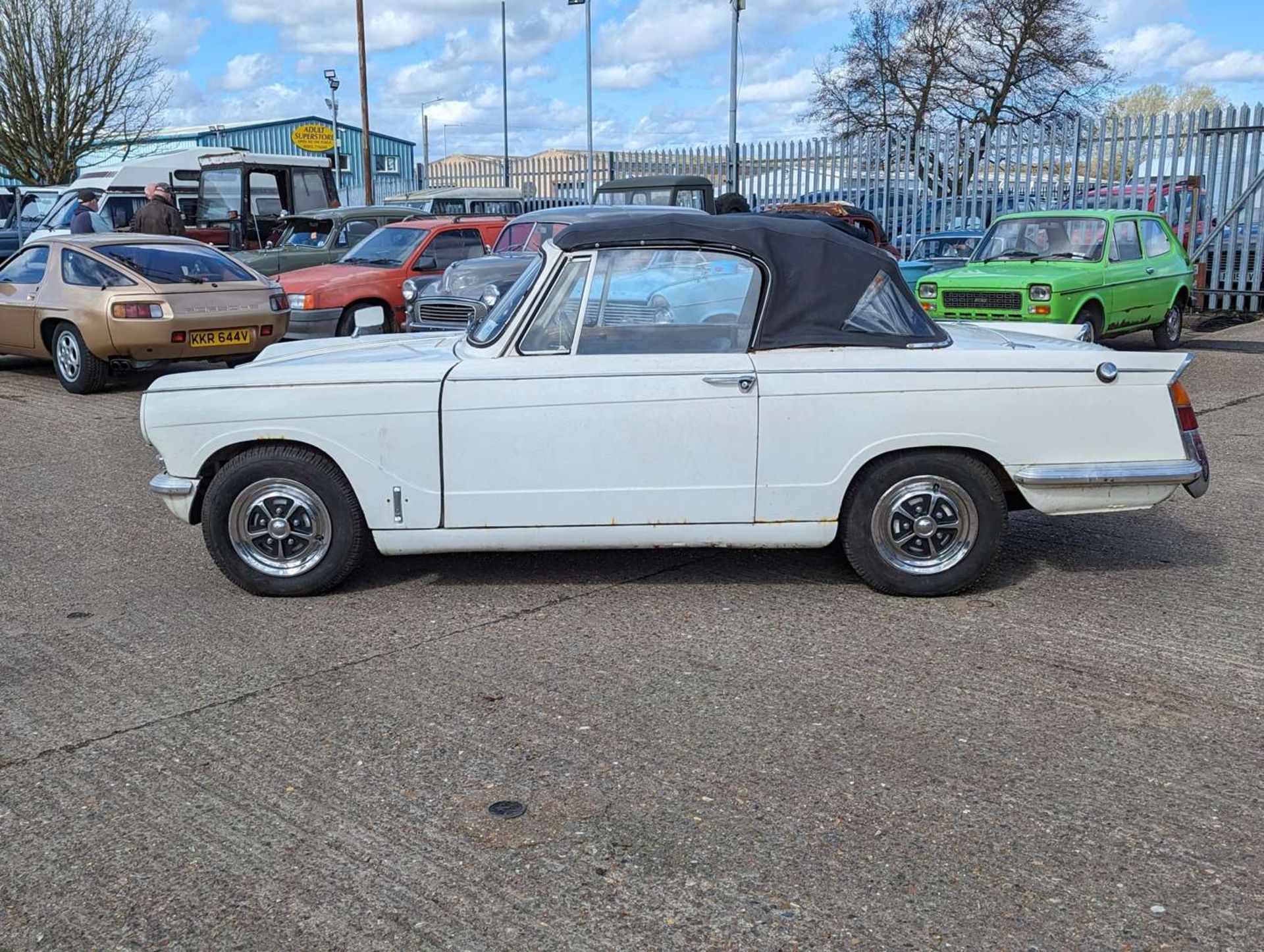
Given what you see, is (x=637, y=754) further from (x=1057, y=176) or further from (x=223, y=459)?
(x=1057, y=176)

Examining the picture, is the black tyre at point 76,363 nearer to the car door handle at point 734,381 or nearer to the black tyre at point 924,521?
the car door handle at point 734,381

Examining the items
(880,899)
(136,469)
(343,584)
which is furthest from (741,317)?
(136,469)

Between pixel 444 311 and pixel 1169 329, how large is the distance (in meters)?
8.41

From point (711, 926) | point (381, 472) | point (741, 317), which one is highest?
point (741, 317)

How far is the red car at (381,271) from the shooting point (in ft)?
42.7

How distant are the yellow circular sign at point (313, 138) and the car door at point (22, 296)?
26379 mm

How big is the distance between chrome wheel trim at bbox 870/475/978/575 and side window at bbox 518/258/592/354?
4.94 feet

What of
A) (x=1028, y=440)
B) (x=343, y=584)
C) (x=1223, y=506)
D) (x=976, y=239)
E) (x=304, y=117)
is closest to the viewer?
(x=1028, y=440)

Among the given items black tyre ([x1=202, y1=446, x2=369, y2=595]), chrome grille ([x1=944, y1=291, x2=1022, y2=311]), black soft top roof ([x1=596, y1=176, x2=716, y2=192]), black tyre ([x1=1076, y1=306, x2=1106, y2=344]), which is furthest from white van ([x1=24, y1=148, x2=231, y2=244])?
black tyre ([x1=202, y1=446, x2=369, y2=595])

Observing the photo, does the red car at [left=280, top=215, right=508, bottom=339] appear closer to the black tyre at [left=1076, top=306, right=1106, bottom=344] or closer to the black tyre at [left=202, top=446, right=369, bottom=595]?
the black tyre at [left=1076, top=306, right=1106, bottom=344]

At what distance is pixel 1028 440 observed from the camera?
200 inches

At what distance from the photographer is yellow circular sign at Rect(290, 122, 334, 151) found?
3775 cm

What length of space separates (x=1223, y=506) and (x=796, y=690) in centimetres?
389

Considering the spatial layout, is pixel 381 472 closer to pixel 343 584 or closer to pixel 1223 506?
pixel 343 584
